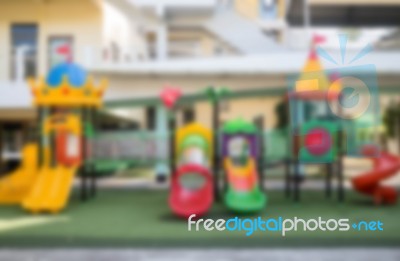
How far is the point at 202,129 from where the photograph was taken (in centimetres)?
802

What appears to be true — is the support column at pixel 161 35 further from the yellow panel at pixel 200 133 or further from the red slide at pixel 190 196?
the red slide at pixel 190 196

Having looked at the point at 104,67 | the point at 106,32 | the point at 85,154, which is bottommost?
the point at 85,154

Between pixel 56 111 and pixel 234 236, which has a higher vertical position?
pixel 56 111

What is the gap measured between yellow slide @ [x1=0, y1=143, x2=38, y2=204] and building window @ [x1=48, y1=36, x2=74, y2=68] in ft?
12.0

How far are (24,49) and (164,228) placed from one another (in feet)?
25.6

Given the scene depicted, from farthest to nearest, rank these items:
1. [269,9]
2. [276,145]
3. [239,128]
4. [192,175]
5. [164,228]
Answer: [269,9]
[276,145]
[239,128]
[192,175]
[164,228]

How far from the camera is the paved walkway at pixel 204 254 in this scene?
14.1 feet

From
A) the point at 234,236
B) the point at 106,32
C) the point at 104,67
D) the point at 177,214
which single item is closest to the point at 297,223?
the point at 234,236

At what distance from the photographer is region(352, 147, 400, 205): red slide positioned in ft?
25.2

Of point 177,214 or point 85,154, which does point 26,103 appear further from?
point 177,214

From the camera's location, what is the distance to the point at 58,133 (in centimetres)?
838

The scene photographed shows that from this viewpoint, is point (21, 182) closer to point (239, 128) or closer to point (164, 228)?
point (164, 228)

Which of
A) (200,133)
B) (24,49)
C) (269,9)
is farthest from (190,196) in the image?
(269,9)

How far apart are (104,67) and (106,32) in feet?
6.50
